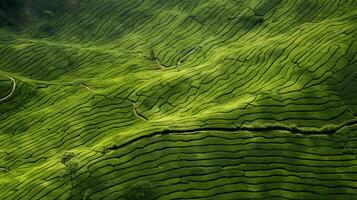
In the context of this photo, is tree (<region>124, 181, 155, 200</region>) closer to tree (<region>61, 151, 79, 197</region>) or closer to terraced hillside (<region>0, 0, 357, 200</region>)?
terraced hillside (<region>0, 0, 357, 200</region>)

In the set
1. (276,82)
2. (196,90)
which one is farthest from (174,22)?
(276,82)

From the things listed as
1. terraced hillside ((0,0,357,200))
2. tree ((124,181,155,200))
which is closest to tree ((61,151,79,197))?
terraced hillside ((0,0,357,200))

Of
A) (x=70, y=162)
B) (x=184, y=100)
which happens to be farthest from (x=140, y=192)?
(x=184, y=100)

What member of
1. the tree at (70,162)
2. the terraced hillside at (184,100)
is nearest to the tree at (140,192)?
the terraced hillside at (184,100)

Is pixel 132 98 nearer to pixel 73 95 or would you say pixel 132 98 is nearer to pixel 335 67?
pixel 73 95

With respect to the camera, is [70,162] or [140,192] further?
[70,162]

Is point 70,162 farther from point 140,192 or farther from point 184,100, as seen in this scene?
point 184,100
